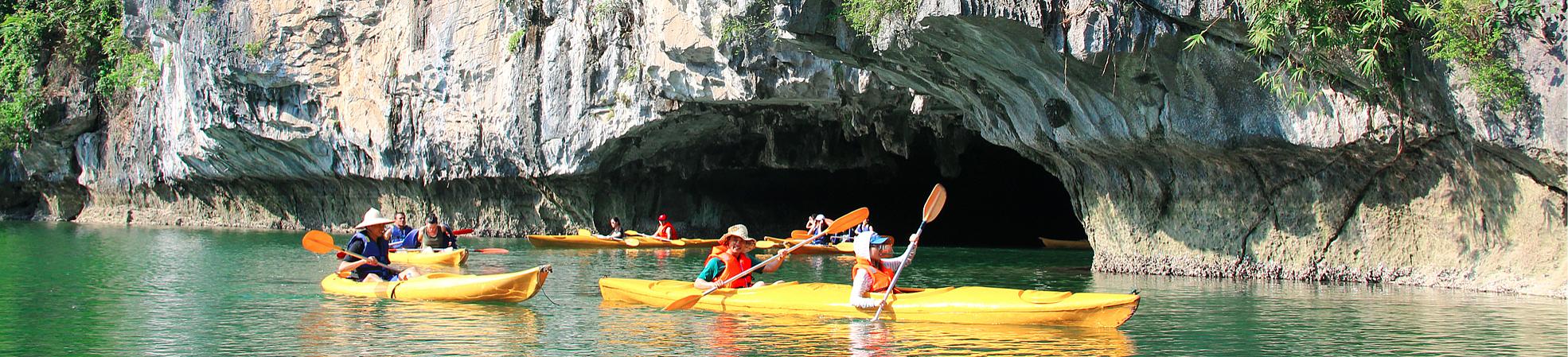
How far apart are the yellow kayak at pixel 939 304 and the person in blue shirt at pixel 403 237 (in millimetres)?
8235

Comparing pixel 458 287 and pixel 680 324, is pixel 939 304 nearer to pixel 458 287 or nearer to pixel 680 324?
pixel 680 324

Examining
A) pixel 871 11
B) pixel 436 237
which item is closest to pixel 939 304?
pixel 871 11

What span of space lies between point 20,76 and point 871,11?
3094cm

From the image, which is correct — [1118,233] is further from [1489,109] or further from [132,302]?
[132,302]

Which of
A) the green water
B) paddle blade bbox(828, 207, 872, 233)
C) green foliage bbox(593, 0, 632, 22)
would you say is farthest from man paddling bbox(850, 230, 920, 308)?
green foliage bbox(593, 0, 632, 22)

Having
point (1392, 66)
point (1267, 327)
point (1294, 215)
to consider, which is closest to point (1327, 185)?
point (1294, 215)

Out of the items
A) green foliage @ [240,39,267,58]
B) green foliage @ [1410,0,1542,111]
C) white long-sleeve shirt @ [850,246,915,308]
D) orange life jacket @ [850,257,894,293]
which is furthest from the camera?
green foliage @ [240,39,267,58]

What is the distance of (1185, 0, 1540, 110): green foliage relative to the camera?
450 inches

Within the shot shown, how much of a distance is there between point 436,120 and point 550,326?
17349 mm

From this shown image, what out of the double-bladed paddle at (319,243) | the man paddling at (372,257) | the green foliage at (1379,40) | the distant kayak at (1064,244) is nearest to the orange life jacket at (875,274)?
the green foliage at (1379,40)

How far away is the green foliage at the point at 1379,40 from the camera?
1142cm

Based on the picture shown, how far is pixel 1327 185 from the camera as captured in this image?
1452 centimetres

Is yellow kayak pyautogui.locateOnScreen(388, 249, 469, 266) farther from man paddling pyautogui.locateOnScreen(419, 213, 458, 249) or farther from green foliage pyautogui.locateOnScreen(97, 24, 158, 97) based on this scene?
green foliage pyautogui.locateOnScreen(97, 24, 158, 97)

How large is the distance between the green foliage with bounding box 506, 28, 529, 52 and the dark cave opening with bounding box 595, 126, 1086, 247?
16.7ft
